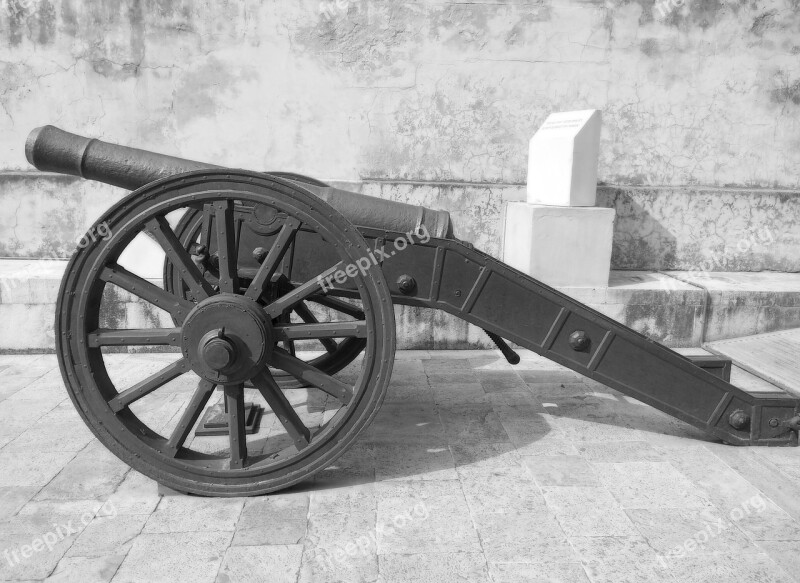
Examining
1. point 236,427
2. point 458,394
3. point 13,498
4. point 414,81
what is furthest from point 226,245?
point 414,81

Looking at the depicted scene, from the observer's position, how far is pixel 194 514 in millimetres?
2920

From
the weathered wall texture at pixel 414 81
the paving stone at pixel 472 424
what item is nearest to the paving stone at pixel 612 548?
the paving stone at pixel 472 424

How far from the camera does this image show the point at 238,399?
3047 millimetres

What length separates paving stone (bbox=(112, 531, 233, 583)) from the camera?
8.11 ft

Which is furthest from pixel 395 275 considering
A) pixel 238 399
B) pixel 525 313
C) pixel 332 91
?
pixel 332 91

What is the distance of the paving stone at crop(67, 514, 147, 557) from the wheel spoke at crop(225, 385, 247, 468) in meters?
0.44

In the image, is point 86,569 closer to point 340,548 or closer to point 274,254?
point 340,548

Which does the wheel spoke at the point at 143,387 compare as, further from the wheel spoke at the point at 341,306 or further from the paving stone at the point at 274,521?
the wheel spoke at the point at 341,306

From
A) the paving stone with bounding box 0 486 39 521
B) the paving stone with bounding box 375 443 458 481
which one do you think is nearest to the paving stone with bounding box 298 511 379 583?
the paving stone with bounding box 375 443 458 481

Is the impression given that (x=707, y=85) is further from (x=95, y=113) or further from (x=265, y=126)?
(x=95, y=113)

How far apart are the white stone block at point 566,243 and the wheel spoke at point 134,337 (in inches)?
128

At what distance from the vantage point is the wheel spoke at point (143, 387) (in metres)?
3.00

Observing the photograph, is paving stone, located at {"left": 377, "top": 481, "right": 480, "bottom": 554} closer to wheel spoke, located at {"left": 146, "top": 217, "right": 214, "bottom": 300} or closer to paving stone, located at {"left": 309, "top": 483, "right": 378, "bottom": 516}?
paving stone, located at {"left": 309, "top": 483, "right": 378, "bottom": 516}

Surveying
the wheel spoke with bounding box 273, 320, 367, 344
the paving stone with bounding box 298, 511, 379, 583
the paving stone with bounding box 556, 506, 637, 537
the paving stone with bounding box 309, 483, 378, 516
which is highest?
the wheel spoke with bounding box 273, 320, 367, 344
